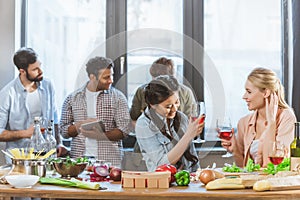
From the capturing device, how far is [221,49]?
4.45 metres

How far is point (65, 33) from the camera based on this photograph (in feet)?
14.8

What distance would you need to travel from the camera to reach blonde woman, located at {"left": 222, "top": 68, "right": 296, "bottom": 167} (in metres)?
3.22

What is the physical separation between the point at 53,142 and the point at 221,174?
99cm

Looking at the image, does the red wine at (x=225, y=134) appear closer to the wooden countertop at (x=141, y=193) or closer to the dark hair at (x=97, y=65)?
the wooden countertop at (x=141, y=193)

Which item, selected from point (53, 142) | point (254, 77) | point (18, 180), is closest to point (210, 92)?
point (254, 77)

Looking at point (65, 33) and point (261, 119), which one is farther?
point (65, 33)

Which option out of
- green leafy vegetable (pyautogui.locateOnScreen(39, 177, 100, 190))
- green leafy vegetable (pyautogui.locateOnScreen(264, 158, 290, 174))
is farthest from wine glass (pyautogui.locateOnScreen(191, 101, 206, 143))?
green leafy vegetable (pyautogui.locateOnScreen(39, 177, 100, 190))

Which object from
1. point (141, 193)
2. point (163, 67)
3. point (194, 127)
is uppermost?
point (163, 67)

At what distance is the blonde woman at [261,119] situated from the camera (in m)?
3.22

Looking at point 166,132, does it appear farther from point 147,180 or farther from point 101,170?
point 147,180

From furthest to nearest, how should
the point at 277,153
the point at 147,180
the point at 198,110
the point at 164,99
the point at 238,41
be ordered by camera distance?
the point at 238,41
the point at 198,110
the point at 164,99
the point at 277,153
the point at 147,180

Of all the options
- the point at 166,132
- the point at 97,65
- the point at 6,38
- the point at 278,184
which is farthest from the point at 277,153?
the point at 6,38

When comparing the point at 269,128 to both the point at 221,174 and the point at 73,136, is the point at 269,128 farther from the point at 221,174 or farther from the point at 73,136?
the point at 73,136

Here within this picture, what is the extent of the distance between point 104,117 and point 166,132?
715 millimetres
